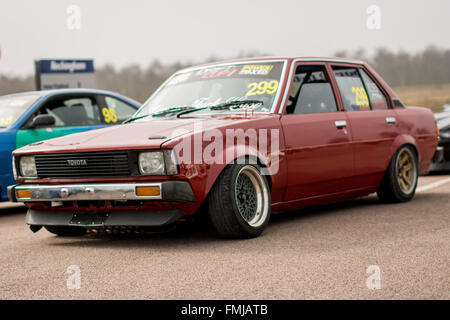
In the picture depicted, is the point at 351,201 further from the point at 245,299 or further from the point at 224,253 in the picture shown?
the point at 245,299

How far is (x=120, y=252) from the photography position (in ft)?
16.2

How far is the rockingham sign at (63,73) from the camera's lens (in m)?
22.5

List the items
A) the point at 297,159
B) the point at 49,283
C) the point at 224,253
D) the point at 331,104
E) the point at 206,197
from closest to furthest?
1. the point at 49,283
2. the point at 224,253
3. the point at 206,197
4. the point at 297,159
5. the point at 331,104

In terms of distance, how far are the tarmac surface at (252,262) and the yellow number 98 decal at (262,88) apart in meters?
1.22

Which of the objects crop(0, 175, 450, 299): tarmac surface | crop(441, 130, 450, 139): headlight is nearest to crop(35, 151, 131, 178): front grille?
crop(0, 175, 450, 299): tarmac surface

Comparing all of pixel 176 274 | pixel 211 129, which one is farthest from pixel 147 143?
pixel 176 274

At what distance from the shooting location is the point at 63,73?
23.5m

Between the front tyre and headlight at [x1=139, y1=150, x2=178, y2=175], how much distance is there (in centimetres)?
41

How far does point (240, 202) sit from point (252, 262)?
3.23ft

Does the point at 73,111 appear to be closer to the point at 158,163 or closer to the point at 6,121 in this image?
the point at 6,121

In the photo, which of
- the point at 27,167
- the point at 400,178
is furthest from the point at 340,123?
the point at 27,167

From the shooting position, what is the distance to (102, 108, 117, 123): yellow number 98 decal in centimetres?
902

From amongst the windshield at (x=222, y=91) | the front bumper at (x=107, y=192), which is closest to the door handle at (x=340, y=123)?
the windshield at (x=222, y=91)
